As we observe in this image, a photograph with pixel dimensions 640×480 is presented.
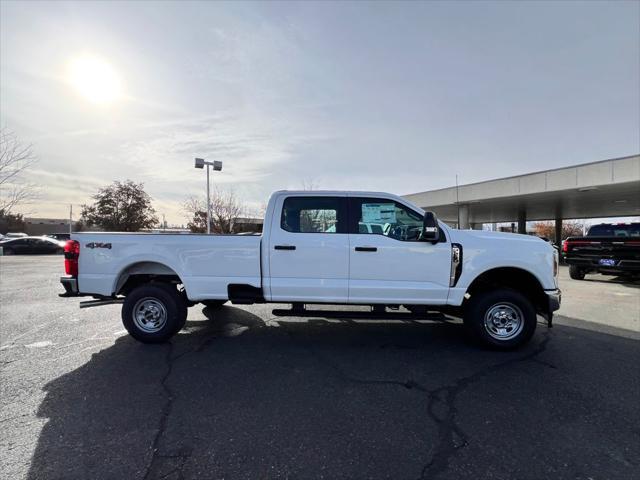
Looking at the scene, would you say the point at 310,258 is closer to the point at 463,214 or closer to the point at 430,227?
the point at 430,227

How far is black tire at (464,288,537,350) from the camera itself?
455cm

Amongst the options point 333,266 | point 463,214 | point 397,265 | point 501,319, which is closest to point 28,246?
point 333,266

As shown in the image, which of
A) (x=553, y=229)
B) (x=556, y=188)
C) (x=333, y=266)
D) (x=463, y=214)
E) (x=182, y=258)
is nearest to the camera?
(x=333, y=266)

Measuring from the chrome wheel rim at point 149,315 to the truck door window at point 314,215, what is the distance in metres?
2.20

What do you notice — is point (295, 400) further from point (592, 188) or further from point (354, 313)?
point (592, 188)

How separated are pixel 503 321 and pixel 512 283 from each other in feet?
2.36

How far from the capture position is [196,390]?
134 inches

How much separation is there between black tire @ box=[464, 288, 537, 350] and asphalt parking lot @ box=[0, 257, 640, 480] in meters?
0.20

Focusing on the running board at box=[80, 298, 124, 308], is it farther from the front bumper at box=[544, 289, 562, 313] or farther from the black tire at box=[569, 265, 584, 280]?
the black tire at box=[569, 265, 584, 280]

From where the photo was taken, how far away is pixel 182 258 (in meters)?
4.71

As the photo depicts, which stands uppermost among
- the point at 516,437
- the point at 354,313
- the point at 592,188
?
the point at 592,188

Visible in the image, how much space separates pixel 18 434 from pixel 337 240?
371 centimetres

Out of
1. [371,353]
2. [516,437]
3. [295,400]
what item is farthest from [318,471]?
[371,353]

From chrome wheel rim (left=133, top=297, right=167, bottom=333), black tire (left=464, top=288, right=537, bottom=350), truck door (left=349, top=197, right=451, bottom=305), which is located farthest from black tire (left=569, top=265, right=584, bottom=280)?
chrome wheel rim (left=133, top=297, right=167, bottom=333)
